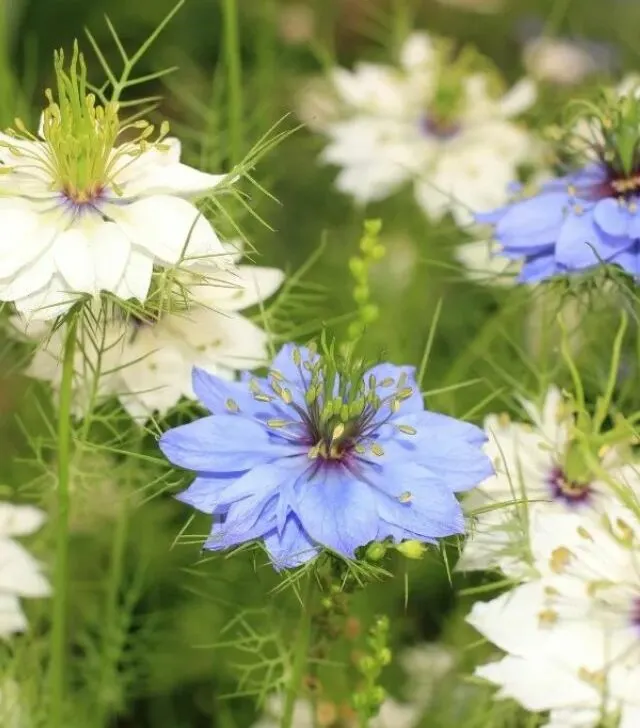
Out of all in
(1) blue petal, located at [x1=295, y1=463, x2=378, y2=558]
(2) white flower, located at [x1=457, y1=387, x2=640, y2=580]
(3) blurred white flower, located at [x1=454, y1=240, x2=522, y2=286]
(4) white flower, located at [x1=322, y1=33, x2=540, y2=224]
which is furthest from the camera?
(4) white flower, located at [x1=322, y1=33, x2=540, y2=224]

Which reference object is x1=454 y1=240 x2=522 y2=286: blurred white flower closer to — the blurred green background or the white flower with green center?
the blurred green background

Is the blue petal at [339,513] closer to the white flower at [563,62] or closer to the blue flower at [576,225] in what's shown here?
the blue flower at [576,225]

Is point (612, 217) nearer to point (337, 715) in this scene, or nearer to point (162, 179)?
point (162, 179)

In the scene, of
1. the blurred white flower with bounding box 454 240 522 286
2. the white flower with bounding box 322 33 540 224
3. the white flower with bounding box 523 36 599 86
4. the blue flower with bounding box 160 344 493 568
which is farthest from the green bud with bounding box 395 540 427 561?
the white flower with bounding box 523 36 599 86

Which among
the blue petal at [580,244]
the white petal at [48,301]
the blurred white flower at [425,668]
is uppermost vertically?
the blue petal at [580,244]

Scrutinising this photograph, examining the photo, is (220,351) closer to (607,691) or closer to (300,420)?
(300,420)

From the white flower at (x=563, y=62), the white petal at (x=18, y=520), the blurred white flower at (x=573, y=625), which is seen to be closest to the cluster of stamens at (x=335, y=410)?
the blurred white flower at (x=573, y=625)

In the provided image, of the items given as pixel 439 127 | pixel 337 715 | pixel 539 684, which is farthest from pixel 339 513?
pixel 439 127
